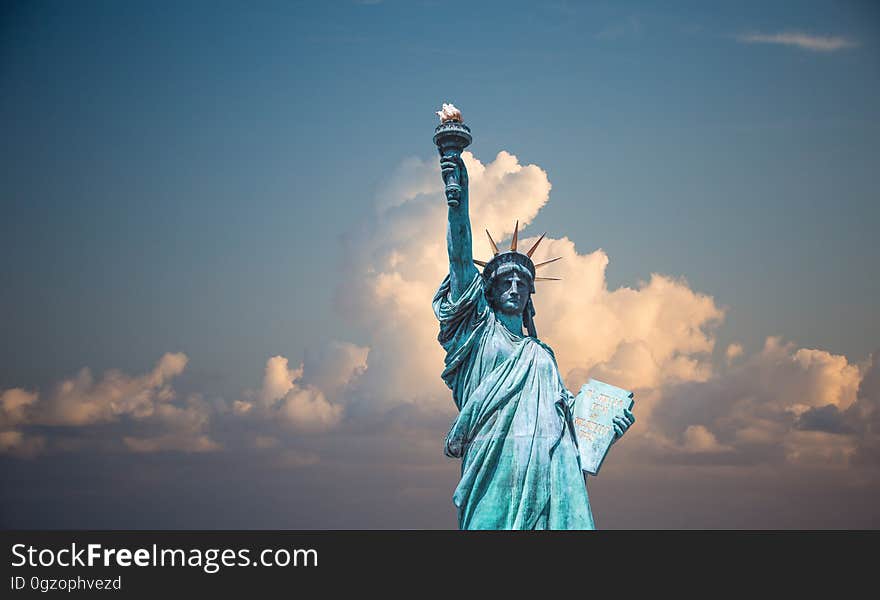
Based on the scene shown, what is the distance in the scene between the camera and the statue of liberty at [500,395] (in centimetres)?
2056

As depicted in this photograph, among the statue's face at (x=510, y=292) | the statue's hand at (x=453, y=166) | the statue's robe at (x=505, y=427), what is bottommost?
the statue's robe at (x=505, y=427)

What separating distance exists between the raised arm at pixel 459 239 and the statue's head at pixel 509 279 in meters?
0.56

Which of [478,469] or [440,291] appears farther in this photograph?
[440,291]

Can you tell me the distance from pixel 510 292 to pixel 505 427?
2.82 meters

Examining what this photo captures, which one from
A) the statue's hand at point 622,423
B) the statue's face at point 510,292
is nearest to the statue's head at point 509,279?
the statue's face at point 510,292

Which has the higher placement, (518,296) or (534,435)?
(518,296)

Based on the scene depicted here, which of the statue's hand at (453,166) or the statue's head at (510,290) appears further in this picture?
the statue's head at (510,290)

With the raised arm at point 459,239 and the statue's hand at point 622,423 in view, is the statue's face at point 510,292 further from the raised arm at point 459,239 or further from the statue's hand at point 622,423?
the statue's hand at point 622,423

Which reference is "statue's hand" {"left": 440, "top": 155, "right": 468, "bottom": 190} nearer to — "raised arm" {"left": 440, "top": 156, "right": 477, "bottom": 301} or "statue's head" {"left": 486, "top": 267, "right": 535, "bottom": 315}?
"raised arm" {"left": 440, "top": 156, "right": 477, "bottom": 301}
